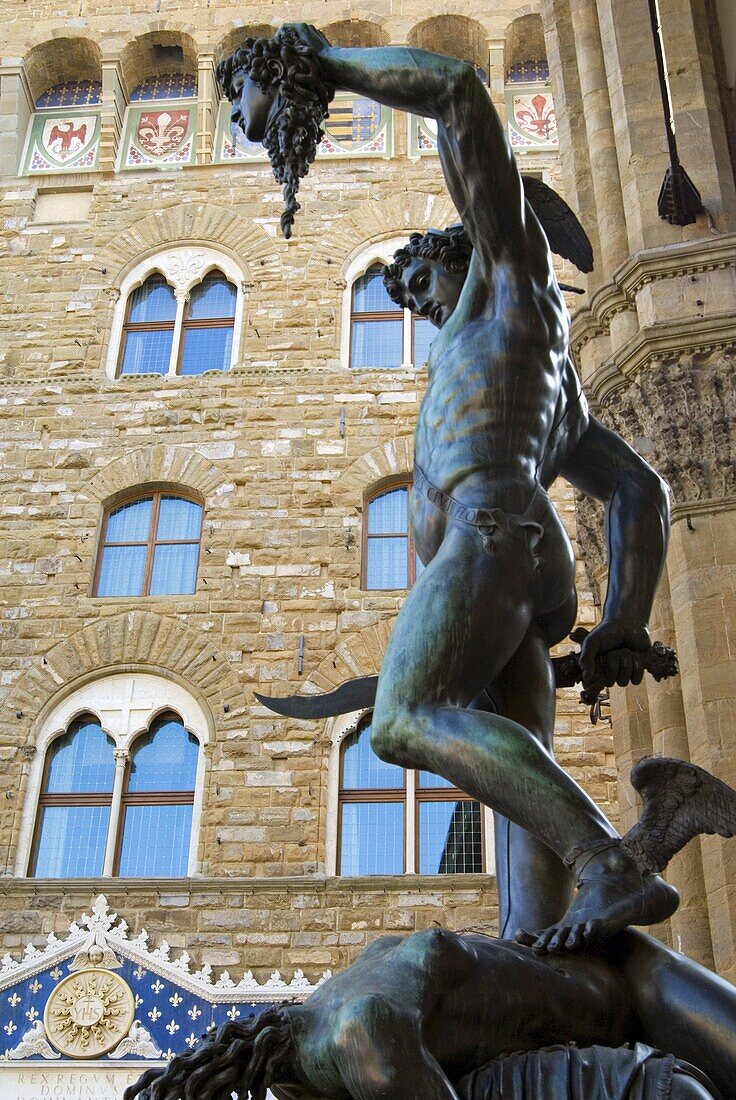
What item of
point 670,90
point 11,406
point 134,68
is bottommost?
point 670,90

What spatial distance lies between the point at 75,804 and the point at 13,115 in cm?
869

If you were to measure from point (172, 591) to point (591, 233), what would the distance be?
668 centimetres

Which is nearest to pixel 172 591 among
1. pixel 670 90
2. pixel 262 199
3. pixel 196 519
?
pixel 196 519

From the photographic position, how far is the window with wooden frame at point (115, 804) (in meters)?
12.5

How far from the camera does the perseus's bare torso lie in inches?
97.9

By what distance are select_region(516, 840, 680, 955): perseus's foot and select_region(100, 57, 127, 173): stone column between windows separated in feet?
52.1

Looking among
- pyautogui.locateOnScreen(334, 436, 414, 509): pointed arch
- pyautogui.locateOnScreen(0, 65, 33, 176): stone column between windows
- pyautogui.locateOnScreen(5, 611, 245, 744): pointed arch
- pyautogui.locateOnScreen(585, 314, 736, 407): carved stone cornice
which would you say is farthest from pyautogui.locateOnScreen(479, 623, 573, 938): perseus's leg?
pyautogui.locateOnScreen(0, 65, 33, 176): stone column between windows

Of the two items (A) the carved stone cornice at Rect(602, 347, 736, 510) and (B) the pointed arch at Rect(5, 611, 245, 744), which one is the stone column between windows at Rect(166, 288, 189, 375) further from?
(A) the carved stone cornice at Rect(602, 347, 736, 510)

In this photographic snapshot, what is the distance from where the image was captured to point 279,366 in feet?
50.0

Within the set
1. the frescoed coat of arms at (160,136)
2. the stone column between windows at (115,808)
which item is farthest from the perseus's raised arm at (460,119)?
the frescoed coat of arms at (160,136)

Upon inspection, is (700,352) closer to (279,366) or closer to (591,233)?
(591,233)

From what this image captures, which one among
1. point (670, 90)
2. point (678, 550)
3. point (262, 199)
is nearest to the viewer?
point (678, 550)

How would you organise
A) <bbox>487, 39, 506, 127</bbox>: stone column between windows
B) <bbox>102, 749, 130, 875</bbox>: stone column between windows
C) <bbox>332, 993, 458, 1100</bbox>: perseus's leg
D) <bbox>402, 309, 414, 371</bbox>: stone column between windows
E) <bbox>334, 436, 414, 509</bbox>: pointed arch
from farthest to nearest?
1. <bbox>487, 39, 506, 127</bbox>: stone column between windows
2. <bbox>402, 309, 414, 371</bbox>: stone column between windows
3. <bbox>334, 436, 414, 509</bbox>: pointed arch
4. <bbox>102, 749, 130, 875</bbox>: stone column between windows
5. <bbox>332, 993, 458, 1100</bbox>: perseus's leg

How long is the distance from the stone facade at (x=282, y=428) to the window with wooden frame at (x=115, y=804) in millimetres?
258
